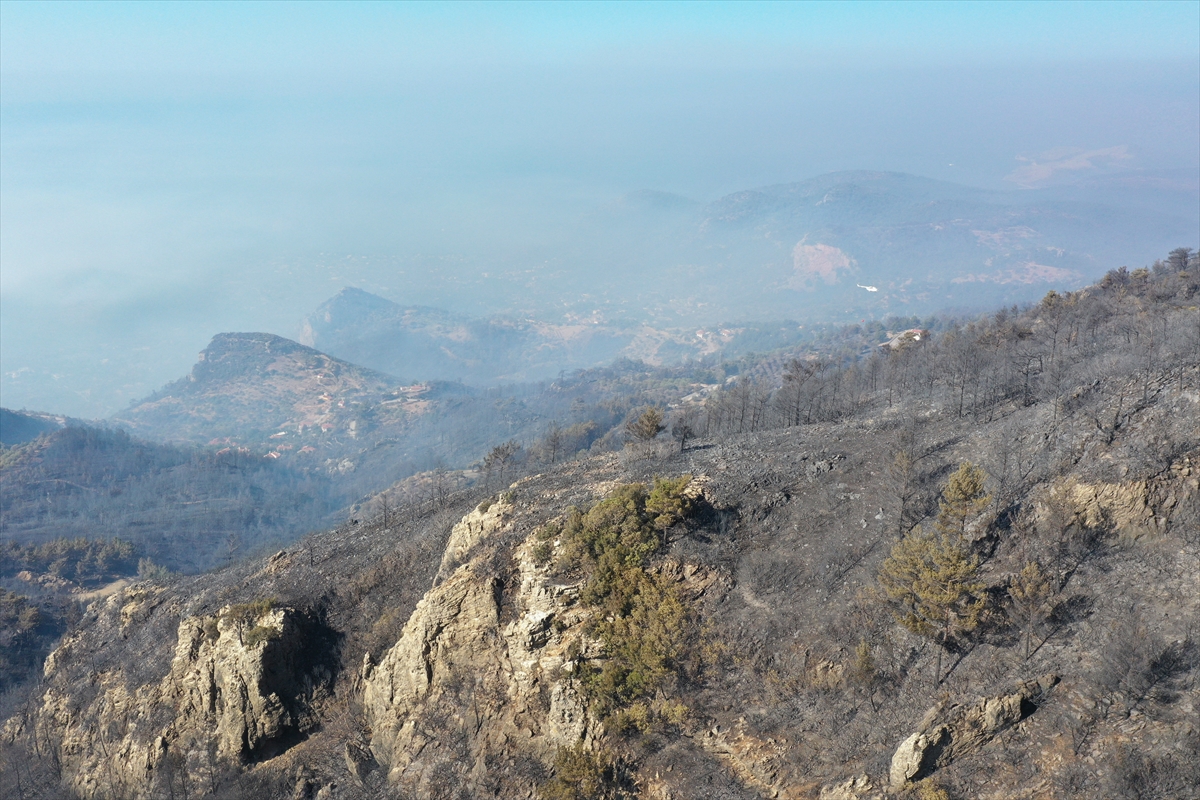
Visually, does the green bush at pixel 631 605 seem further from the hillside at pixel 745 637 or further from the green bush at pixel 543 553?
the green bush at pixel 543 553

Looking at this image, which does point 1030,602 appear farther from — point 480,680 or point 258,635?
point 258,635

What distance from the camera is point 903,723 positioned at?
23.2 meters

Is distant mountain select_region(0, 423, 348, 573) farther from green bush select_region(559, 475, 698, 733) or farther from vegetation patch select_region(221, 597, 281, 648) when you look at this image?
green bush select_region(559, 475, 698, 733)

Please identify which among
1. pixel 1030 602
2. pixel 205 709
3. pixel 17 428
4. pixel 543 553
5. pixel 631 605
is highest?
pixel 1030 602

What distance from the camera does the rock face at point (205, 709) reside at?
1368 inches

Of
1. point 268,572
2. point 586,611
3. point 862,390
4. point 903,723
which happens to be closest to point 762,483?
point 586,611

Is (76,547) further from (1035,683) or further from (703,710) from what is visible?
(1035,683)

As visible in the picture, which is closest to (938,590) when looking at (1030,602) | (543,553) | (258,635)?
(1030,602)

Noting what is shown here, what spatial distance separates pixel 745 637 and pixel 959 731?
8218 millimetres

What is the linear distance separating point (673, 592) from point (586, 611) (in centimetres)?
367

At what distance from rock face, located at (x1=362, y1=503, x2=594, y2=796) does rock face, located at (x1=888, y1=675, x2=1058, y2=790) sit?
37.5ft

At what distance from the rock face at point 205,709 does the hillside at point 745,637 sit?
14cm

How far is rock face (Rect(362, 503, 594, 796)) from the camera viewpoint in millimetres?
28391

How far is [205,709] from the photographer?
3600 cm
